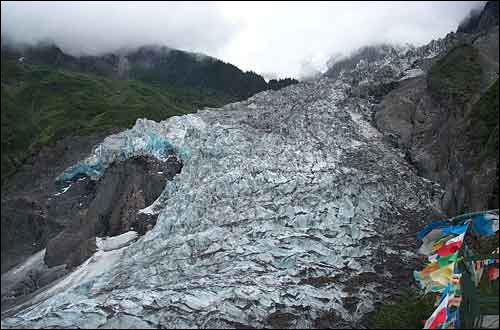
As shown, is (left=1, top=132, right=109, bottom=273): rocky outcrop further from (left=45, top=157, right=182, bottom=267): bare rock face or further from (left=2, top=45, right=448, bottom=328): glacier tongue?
(left=2, top=45, right=448, bottom=328): glacier tongue

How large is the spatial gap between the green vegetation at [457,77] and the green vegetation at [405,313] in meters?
16.1

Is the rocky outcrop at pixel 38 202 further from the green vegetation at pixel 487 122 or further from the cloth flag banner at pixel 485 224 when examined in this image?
the green vegetation at pixel 487 122

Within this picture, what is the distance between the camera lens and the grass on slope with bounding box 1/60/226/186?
43.0 metres

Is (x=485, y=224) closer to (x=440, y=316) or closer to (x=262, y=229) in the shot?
(x=440, y=316)

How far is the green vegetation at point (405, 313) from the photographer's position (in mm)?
18625

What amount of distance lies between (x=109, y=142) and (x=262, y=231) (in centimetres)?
1777

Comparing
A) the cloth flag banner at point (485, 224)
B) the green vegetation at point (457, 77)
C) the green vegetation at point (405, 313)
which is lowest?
the green vegetation at point (405, 313)

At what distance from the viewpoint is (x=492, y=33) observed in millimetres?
33500

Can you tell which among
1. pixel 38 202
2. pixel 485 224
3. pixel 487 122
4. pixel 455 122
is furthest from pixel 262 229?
pixel 38 202

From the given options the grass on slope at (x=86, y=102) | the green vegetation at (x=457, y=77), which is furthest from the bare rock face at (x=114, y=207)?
the green vegetation at (x=457, y=77)

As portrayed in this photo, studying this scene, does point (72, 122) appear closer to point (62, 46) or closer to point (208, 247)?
point (208, 247)

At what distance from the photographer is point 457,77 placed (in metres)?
33.5

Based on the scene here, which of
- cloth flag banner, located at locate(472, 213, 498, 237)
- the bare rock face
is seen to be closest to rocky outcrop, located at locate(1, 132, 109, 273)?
the bare rock face

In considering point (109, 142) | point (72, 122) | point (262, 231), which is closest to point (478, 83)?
point (262, 231)
